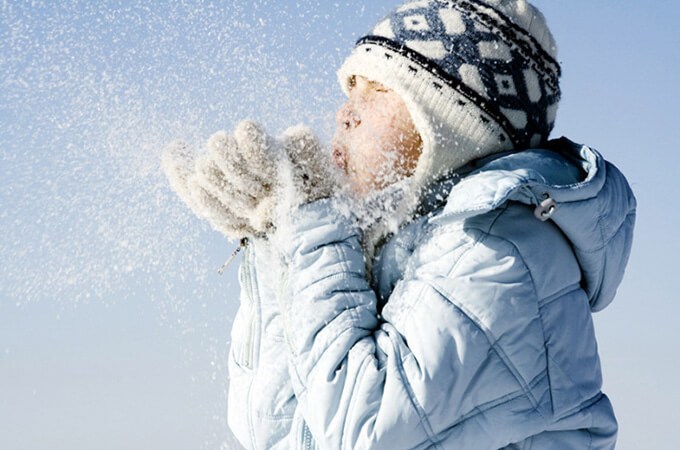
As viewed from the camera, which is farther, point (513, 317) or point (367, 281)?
point (367, 281)

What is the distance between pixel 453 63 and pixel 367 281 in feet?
2.14

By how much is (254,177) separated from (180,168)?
29 cm

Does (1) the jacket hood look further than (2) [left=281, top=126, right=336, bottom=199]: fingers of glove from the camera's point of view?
No

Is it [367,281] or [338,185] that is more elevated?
[338,185]

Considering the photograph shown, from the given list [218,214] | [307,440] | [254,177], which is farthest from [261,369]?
[254,177]

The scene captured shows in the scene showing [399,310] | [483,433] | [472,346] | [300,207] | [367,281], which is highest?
[300,207]

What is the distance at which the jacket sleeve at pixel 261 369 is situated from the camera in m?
2.66

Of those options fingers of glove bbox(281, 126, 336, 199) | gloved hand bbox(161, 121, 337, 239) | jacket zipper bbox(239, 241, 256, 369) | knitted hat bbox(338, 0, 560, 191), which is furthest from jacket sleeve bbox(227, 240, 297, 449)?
knitted hat bbox(338, 0, 560, 191)

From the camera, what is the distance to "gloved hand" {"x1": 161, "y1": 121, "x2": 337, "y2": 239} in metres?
2.51

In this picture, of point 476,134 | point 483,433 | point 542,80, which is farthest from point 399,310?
point 542,80

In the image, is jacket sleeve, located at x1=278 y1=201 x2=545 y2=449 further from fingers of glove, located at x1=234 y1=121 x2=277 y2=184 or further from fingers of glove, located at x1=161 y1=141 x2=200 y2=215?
fingers of glove, located at x1=161 y1=141 x2=200 y2=215

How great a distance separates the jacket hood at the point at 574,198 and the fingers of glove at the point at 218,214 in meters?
0.60

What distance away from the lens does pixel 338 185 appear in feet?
8.52

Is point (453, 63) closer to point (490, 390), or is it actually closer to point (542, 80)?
point (542, 80)
